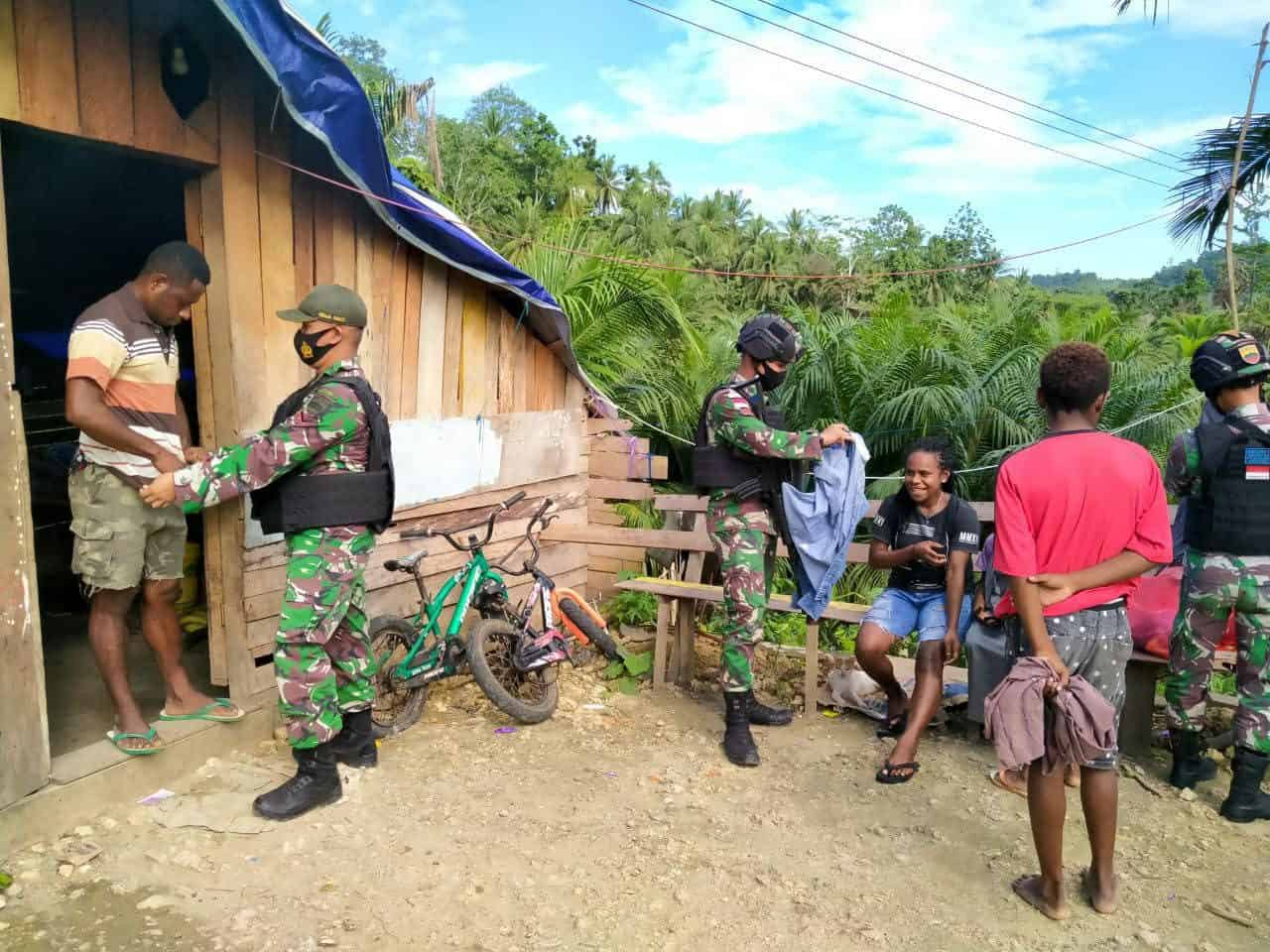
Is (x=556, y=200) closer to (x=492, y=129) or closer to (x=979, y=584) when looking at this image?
(x=492, y=129)

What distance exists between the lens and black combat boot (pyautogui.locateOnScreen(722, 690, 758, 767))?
444cm

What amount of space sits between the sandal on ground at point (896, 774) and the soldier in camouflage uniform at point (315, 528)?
245cm

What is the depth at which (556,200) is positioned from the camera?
38062 mm

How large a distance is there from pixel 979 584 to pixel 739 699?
1.36 m

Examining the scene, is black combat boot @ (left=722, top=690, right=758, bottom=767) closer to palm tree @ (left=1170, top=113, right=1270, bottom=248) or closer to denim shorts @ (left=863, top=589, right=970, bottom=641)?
denim shorts @ (left=863, top=589, right=970, bottom=641)

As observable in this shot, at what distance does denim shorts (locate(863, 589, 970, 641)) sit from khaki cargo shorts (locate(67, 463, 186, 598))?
3.32 metres

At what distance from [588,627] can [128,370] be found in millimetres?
3030

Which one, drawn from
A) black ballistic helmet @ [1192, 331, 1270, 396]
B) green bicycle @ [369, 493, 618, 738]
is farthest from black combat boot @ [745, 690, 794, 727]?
black ballistic helmet @ [1192, 331, 1270, 396]

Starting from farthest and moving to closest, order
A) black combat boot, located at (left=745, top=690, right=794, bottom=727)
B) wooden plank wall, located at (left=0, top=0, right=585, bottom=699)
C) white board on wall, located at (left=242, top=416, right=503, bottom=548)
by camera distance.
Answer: white board on wall, located at (left=242, top=416, right=503, bottom=548), black combat boot, located at (left=745, top=690, right=794, bottom=727), wooden plank wall, located at (left=0, top=0, right=585, bottom=699)

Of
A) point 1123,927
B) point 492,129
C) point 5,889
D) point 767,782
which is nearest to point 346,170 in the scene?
point 5,889

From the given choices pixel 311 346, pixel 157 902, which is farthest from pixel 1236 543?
pixel 157 902

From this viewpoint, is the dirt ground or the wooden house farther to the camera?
the wooden house

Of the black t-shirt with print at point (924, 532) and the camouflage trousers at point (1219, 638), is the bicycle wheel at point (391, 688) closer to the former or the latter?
the black t-shirt with print at point (924, 532)

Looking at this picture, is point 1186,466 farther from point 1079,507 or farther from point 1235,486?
point 1079,507
